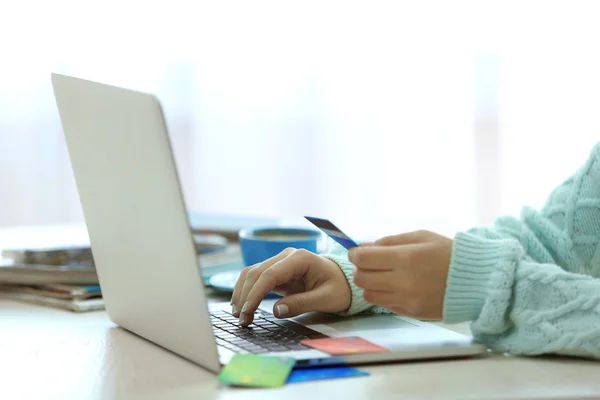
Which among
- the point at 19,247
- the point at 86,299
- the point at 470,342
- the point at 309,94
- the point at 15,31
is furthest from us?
the point at 309,94

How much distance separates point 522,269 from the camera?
76 cm

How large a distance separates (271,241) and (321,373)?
442mm

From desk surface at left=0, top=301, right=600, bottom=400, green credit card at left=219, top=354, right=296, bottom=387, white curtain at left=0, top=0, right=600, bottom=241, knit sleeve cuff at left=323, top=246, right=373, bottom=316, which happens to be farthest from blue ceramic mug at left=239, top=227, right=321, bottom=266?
white curtain at left=0, top=0, right=600, bottom=241

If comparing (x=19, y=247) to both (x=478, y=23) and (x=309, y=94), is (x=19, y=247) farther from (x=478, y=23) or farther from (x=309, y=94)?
(x=478, y=23)

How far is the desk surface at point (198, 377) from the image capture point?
0.63m

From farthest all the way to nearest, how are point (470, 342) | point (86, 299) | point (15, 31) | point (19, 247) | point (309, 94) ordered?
point (309, 94), point (15, 31), point (19, 247), point (86, 299), point (470, 342)

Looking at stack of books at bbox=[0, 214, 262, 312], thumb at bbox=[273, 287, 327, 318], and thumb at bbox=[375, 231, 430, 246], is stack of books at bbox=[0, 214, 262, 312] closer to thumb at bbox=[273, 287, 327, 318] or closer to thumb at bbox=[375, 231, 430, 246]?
thumb at bbox=[273, 287, 327, 318]

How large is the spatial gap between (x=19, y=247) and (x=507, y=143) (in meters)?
1.74

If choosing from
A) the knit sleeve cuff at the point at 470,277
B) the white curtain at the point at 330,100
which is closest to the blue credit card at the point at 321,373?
the knit sleeve cuff at the point at 470,277

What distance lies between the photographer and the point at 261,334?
78 centimetres

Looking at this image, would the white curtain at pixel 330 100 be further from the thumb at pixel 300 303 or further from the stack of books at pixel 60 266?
the thumb at pixel 300 303

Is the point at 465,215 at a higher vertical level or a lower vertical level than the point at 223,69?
lower

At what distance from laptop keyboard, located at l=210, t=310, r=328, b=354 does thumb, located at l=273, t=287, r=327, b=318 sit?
0.01 meters

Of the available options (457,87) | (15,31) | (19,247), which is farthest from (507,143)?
(19,247)
